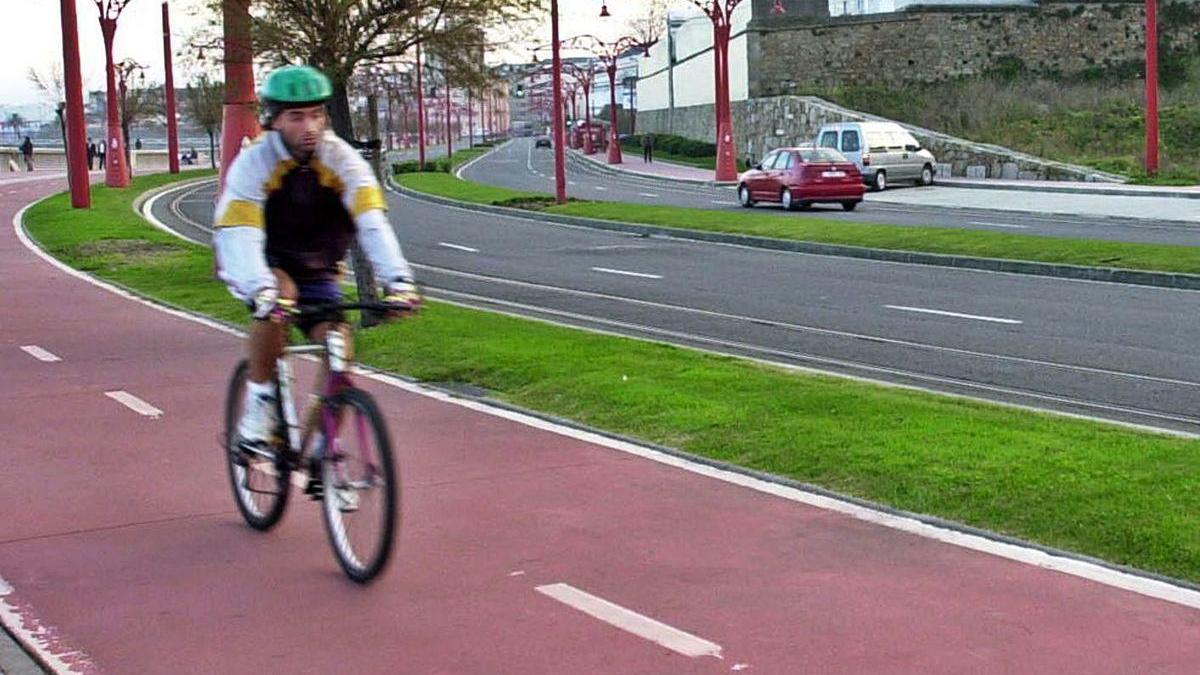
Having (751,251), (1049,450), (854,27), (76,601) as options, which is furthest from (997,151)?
(76,601)

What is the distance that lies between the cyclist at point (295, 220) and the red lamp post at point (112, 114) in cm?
4466

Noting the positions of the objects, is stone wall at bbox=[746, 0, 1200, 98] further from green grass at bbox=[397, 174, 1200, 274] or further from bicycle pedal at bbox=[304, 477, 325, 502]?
bicycle pedal at bbox=[304, 477, 325, 502]

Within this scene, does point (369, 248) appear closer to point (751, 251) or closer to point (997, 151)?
point (751, 251)

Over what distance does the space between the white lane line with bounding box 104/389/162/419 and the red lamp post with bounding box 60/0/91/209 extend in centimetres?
2706

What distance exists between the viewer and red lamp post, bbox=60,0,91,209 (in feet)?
119

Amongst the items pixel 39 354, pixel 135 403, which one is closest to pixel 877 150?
pixel 39 354

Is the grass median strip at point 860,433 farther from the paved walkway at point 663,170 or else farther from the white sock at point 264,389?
the paved walkway at point 663,170

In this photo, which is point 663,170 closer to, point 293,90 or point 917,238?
point 917,238

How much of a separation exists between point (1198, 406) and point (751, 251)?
578 inches

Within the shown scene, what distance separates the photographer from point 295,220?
641 cm

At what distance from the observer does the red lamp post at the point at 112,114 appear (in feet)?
159

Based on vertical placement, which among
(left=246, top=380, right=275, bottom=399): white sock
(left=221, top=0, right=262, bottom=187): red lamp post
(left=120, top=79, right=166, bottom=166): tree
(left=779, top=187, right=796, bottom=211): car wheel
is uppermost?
(left=120, top=79, right=166, bottom=166): tree

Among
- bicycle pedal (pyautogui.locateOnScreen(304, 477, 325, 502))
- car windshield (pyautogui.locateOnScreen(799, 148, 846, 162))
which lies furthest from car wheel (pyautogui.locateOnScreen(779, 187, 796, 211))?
bicycle pedal (pyautogui.locateOnScreen(304, 477, 325, 502))

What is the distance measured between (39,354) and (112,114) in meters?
39.7
